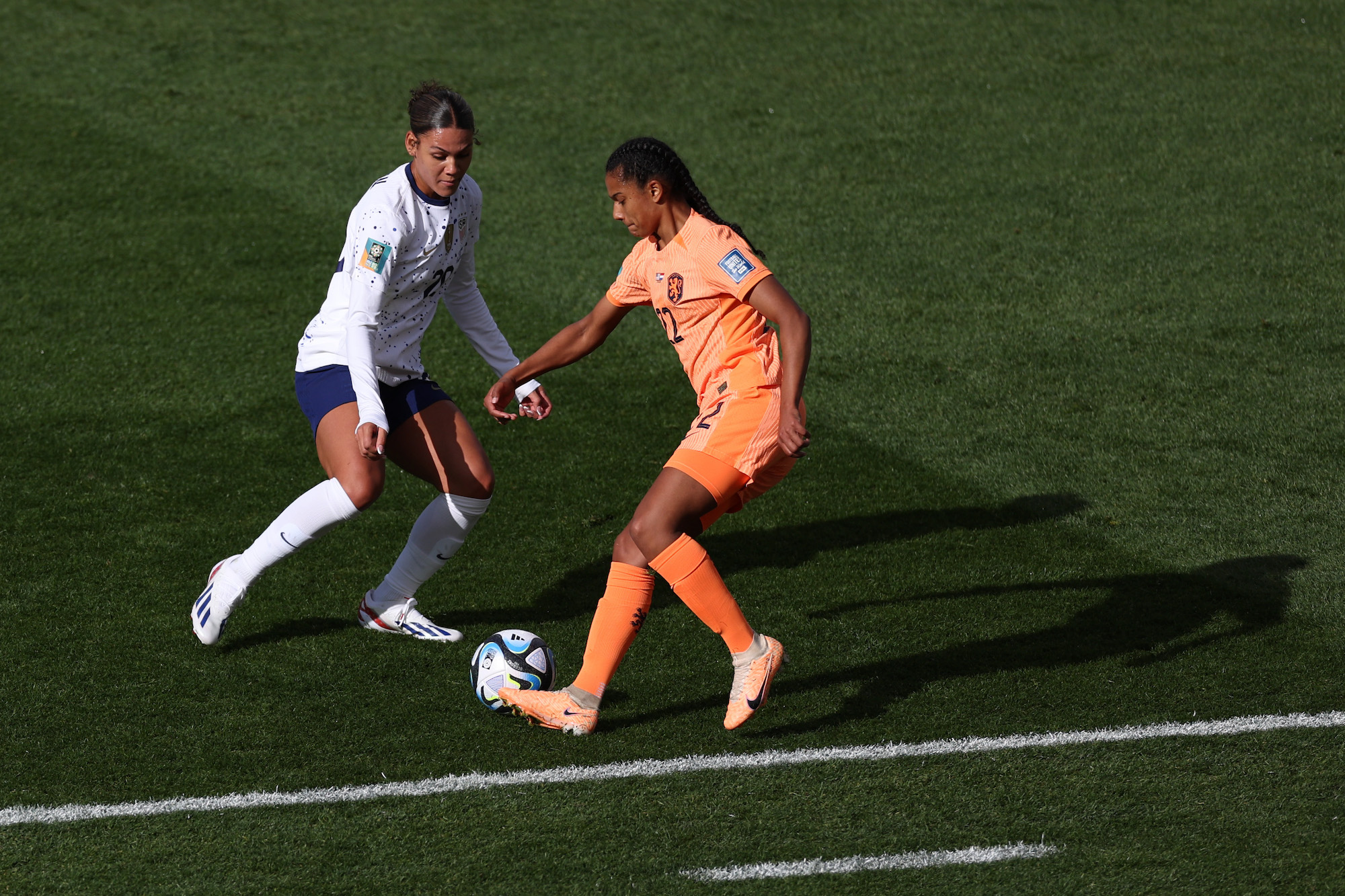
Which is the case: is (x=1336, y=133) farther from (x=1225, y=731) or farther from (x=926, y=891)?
(x=926, y=891)

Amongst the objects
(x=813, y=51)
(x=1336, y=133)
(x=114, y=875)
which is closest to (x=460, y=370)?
(x=114, y=875)

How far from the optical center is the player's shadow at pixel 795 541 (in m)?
6.27

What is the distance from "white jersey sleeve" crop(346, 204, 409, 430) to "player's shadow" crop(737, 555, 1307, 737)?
199 cm

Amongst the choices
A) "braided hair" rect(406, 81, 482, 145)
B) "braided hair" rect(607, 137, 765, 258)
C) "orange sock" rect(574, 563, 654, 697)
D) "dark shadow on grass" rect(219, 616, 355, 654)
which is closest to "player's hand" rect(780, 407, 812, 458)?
"braided hair" rect(607, 137, 765, 258)

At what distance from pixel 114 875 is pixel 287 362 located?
18.3 feet

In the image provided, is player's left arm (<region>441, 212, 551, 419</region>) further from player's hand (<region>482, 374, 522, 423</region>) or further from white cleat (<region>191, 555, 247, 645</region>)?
white cleat (<region>191, 555, 247, 645</region>)

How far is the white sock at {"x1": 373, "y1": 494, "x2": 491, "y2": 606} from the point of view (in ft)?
19.5

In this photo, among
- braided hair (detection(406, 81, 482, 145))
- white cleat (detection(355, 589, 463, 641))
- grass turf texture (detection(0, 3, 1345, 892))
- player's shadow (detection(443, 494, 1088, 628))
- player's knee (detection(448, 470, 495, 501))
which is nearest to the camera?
grass turf texture (detection(0, 3, 1345, 892))

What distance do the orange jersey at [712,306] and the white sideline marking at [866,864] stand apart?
1.63 metres

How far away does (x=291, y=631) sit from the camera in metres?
6.04

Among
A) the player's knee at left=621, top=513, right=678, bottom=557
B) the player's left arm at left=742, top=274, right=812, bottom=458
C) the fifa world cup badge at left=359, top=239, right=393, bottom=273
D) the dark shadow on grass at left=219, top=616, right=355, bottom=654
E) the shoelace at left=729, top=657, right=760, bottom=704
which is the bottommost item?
the dark shadow on grass at left=219, top=616, right=355, bottom=654

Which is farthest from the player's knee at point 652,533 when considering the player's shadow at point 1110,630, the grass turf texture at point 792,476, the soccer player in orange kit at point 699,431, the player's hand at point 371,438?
the player's hand at point 371,438

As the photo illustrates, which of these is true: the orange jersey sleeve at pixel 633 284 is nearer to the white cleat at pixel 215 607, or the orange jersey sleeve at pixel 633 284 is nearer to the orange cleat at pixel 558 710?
the orange cleat at pixel 558 710

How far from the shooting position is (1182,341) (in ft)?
30.9
